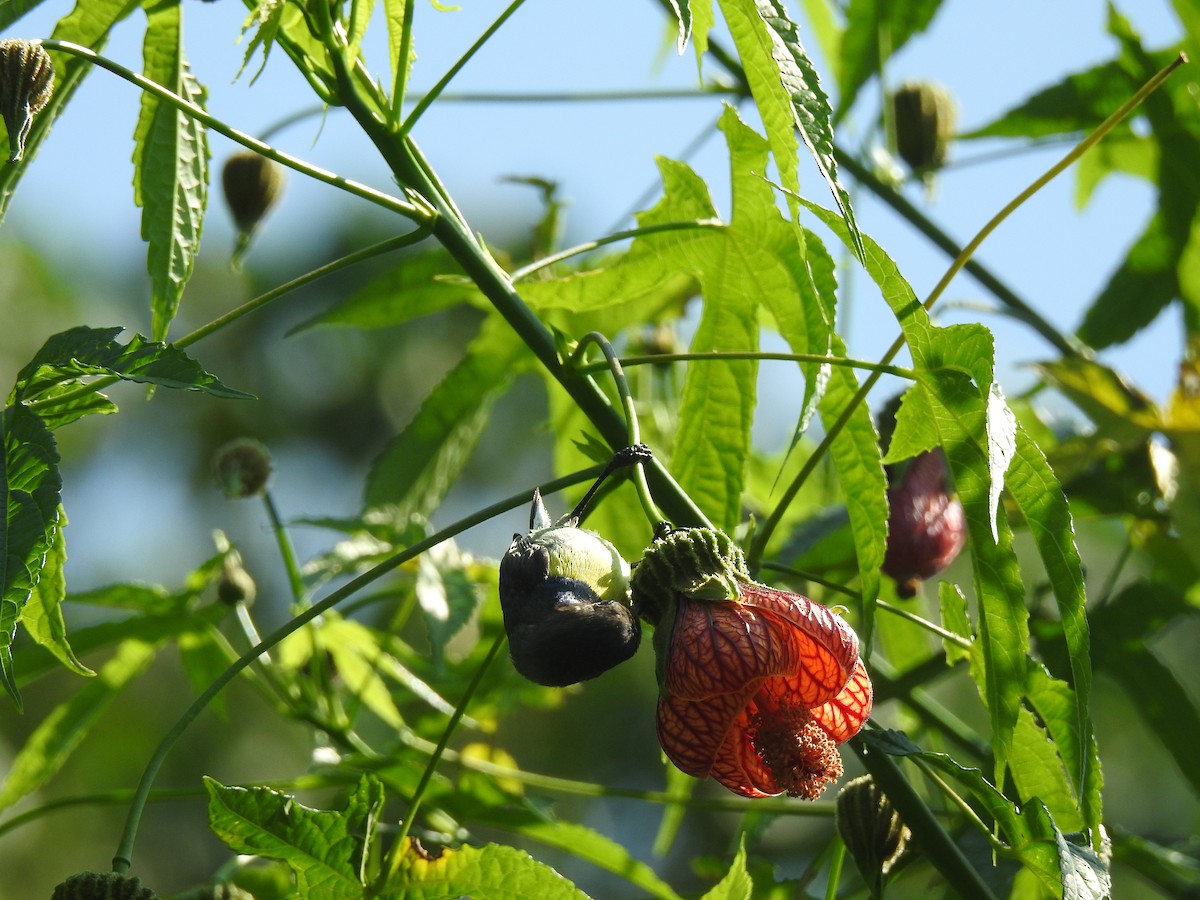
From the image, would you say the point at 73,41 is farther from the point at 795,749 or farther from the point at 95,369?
the point at 795,749

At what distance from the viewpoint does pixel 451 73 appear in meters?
0.86

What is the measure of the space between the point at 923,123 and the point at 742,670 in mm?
1017

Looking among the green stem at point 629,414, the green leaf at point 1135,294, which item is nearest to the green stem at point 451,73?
the green stem at point 629,414

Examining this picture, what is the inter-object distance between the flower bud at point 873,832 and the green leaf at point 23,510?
511 millimetres

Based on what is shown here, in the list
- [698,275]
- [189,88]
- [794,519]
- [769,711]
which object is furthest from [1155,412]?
[189,88]

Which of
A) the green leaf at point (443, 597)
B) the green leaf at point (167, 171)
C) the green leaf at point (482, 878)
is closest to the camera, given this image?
the green leaf at point (482, 878)

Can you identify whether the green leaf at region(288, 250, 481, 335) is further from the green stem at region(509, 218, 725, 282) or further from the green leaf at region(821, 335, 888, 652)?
the green leaf at region(821, 335, 888, 652)

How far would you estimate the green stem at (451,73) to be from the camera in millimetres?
845

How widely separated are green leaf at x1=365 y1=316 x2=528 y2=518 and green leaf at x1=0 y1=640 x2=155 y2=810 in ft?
0.99

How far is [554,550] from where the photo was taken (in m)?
0.67

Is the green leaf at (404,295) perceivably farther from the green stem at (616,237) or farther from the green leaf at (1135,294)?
the green leaf at (1135,294)

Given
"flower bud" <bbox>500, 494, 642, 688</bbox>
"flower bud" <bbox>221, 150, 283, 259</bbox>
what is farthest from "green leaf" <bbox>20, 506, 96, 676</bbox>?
"flower bud" <bbox>221, 150, 283, 259</bbox>

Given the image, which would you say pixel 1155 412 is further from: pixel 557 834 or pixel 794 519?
pixel 557 834

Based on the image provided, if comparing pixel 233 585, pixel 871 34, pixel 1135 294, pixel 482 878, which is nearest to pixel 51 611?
pixel 482 878
